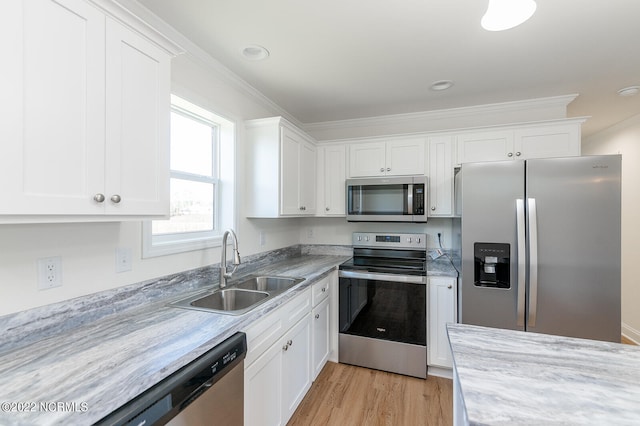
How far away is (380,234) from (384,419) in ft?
5.47

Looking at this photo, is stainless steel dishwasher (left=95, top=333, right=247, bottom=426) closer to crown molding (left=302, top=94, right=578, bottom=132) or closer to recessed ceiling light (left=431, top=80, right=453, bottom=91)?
recessed ceiling light (left=431, top=80, right=453, bottom=91)

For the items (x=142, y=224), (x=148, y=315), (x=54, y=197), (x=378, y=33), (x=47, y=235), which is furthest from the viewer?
(x=378, y=33)

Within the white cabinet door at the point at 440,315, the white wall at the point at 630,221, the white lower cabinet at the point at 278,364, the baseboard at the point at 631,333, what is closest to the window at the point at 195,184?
the white lower cabinet at the point at 278,364

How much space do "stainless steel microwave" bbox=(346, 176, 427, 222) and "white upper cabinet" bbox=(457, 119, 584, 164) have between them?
50 centimetres

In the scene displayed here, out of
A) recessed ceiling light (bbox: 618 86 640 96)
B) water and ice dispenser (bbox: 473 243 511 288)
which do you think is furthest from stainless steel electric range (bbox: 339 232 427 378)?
recessed ceiling light (bbox: 618 86 640 96)

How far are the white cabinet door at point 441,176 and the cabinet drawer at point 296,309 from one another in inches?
59.7

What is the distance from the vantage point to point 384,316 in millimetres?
2514

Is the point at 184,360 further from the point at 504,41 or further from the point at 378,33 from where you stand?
the point at 504,41

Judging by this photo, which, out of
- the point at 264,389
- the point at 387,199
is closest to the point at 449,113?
the point at 387,199

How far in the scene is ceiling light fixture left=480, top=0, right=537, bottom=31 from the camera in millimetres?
1026

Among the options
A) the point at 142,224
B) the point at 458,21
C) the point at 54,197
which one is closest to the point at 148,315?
the point at 142,224

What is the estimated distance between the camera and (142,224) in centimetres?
155

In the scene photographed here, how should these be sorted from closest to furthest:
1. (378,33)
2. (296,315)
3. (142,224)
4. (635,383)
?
(635,383) → (142,224) → (378,33) → (296,315)

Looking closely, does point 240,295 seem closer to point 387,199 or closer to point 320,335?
point 320,335
